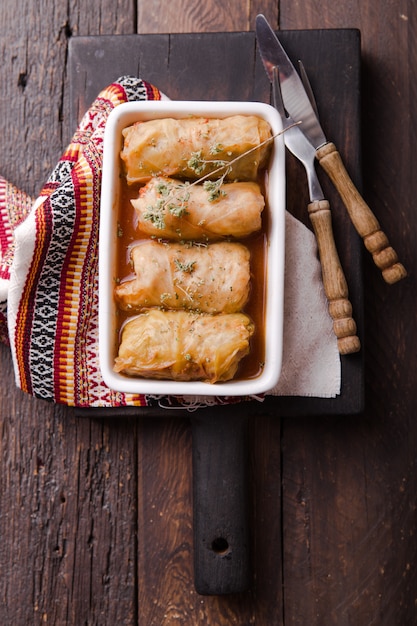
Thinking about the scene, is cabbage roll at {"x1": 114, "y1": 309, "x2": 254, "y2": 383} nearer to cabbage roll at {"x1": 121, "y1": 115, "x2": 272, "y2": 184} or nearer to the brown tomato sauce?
the brown tomato sauce

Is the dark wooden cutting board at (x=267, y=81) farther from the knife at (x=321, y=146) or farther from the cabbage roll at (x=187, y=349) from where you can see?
the cabbage roll at (x=187, y=349)

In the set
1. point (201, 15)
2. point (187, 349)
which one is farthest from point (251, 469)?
point (201, 15)

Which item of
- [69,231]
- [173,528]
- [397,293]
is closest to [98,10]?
[69,231]

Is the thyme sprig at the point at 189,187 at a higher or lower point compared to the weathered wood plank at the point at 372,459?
higher

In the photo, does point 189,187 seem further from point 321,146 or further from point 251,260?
point 321,146

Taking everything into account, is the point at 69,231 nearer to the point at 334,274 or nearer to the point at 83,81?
the point at 83,81

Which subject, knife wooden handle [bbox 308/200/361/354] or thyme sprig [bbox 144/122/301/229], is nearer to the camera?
thyme sprig [bbox 144/122/301/229]

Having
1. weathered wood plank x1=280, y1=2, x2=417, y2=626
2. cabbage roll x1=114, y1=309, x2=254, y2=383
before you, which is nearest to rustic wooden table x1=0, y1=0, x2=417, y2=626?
weathered wood plank x1=280, y1=2, x2=417, y2=626

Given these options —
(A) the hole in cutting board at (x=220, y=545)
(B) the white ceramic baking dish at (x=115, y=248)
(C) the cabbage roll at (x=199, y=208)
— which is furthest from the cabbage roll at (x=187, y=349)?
(A) the hole in cutting board at (x=220, y=545)
